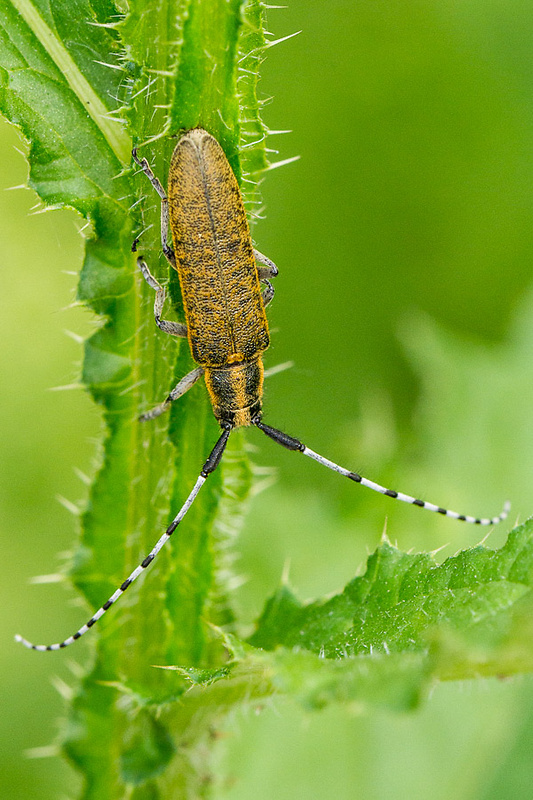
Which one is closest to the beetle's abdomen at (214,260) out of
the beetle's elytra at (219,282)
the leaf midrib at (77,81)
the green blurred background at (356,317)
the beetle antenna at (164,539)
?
the beetle's elytra at (219,282)

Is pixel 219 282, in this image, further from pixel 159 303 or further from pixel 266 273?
pixel 159 303

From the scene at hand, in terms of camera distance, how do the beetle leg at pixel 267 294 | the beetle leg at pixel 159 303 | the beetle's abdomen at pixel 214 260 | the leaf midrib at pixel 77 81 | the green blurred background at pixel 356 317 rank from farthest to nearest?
the green blurred background at pixel 356 317 → the beetle leg at pixel 267 294 → the beetle's abdomen at pixel 214 260 → the beetle leg at pixel 159 303 → the leaf midrib at pixel 77 81

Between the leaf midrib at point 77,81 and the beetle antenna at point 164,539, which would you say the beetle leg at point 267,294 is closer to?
the beetle antenna at point 164,539

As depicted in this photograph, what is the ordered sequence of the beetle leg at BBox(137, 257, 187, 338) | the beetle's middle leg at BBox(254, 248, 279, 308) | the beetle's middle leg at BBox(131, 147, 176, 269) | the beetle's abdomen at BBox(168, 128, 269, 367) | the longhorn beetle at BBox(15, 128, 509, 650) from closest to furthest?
the beetle's middle leg at BBox(131, 147, 176, 269), the beetle leg at BBox(137, 257, 187, 338), the longhorn beetle at BBox(15, 128, 509, 650), the beetle's abdomen at BBox(168, 128, 269, 367), the beetle's middle leg at BBox(254, 248, 279, 308)

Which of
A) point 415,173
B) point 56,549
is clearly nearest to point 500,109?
point 415,173

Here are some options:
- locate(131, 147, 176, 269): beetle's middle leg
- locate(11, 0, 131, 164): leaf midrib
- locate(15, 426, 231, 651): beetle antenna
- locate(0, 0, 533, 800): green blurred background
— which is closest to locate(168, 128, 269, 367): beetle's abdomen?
locate(131, 147, 176, 269): beetle's middle leg

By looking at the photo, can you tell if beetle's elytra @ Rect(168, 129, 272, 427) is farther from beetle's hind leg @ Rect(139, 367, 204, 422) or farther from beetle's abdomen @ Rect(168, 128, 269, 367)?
beetle's hind leg @ Rect(139, 367, 204, 422)

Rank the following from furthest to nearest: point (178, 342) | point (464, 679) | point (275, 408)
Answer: point (275, 408)
point (178, 342)
point (464, 679)

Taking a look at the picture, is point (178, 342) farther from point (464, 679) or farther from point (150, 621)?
point (464, 679)
